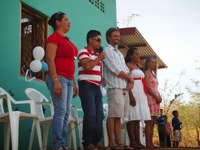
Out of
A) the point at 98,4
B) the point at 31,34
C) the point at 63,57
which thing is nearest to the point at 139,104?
the point at 63,57

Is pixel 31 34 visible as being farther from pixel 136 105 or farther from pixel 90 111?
pixel 90 111

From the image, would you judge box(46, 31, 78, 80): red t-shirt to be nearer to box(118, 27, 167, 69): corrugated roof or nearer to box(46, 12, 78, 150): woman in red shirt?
box(46, 12, 78, 150): woman in red shirt

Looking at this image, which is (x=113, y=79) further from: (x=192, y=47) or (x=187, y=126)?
(x=192, y=47)

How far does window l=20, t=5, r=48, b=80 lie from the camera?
6.49 metres

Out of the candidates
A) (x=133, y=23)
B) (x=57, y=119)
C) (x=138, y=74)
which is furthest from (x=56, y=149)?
(x=133, y=23)

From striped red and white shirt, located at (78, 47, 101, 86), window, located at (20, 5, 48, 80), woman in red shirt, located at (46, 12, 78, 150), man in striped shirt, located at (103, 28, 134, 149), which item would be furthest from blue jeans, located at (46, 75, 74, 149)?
window, located at (20, 5, 48, 80)

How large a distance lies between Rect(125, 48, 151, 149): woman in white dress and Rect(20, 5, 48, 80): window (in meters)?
1.64

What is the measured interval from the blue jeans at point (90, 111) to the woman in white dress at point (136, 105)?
35.2 inches

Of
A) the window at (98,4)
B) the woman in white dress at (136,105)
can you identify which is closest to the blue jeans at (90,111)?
the woman in white dress at (136,105)

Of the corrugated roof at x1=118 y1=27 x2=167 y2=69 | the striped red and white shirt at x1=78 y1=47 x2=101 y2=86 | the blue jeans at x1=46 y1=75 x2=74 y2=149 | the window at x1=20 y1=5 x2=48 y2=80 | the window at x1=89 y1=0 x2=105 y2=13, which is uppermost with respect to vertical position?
the window at x1=89 y1=0 x2=105 y2=13

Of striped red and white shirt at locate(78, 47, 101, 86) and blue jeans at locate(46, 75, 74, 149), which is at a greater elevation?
striped red and white shirt at locate(78, 47, 101, 86)

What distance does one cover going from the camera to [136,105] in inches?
223

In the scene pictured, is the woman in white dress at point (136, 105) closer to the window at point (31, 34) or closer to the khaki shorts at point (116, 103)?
the khaki shorts at point (116, 103)

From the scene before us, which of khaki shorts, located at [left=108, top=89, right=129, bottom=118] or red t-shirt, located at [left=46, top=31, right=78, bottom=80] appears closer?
red t-shirt, located at [left=46, top=31, right=78, bottom=80]
